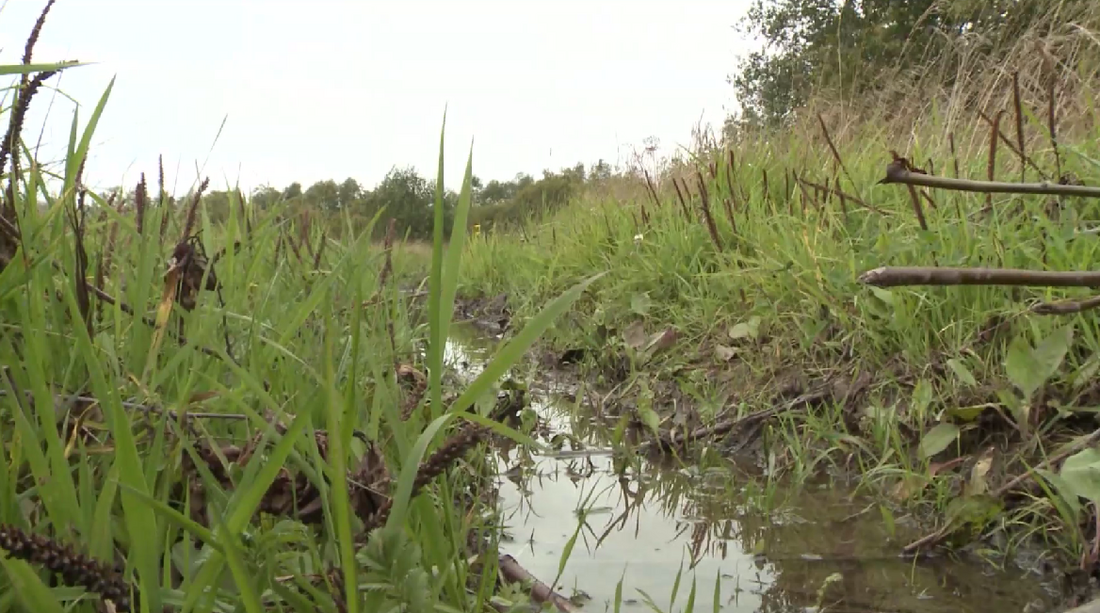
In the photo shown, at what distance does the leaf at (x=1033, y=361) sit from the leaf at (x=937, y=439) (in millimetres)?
179

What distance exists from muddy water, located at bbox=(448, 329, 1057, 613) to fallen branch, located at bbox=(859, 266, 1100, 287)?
0.64 meters

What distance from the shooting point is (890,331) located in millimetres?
2504

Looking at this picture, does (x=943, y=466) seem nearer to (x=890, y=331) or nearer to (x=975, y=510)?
(x=975, y=510)

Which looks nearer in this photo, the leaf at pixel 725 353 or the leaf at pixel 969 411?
the leaf at pixel 969 411

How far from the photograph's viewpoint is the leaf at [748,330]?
296cm

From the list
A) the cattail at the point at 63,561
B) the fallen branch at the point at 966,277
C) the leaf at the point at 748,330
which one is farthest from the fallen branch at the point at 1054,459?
the cattail at the point at 63,561

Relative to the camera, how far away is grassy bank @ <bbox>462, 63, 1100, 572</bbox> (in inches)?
73.5

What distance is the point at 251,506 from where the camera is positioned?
2.78ft

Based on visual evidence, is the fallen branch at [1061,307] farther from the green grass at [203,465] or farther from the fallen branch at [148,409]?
the fallen branch at [148,409]

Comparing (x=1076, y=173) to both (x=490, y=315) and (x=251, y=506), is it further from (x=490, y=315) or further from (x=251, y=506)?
(x=490, y=315)

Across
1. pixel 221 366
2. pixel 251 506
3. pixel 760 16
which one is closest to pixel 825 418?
pixel 221 366

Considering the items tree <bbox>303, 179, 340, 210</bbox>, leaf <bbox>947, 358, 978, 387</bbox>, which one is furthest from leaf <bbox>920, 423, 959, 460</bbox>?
tree <bbox>303, 179, 340, 210</bbox>

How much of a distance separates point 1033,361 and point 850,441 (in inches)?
20.7

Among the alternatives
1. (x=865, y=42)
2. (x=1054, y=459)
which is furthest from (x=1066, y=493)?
(x=865, y=42)
